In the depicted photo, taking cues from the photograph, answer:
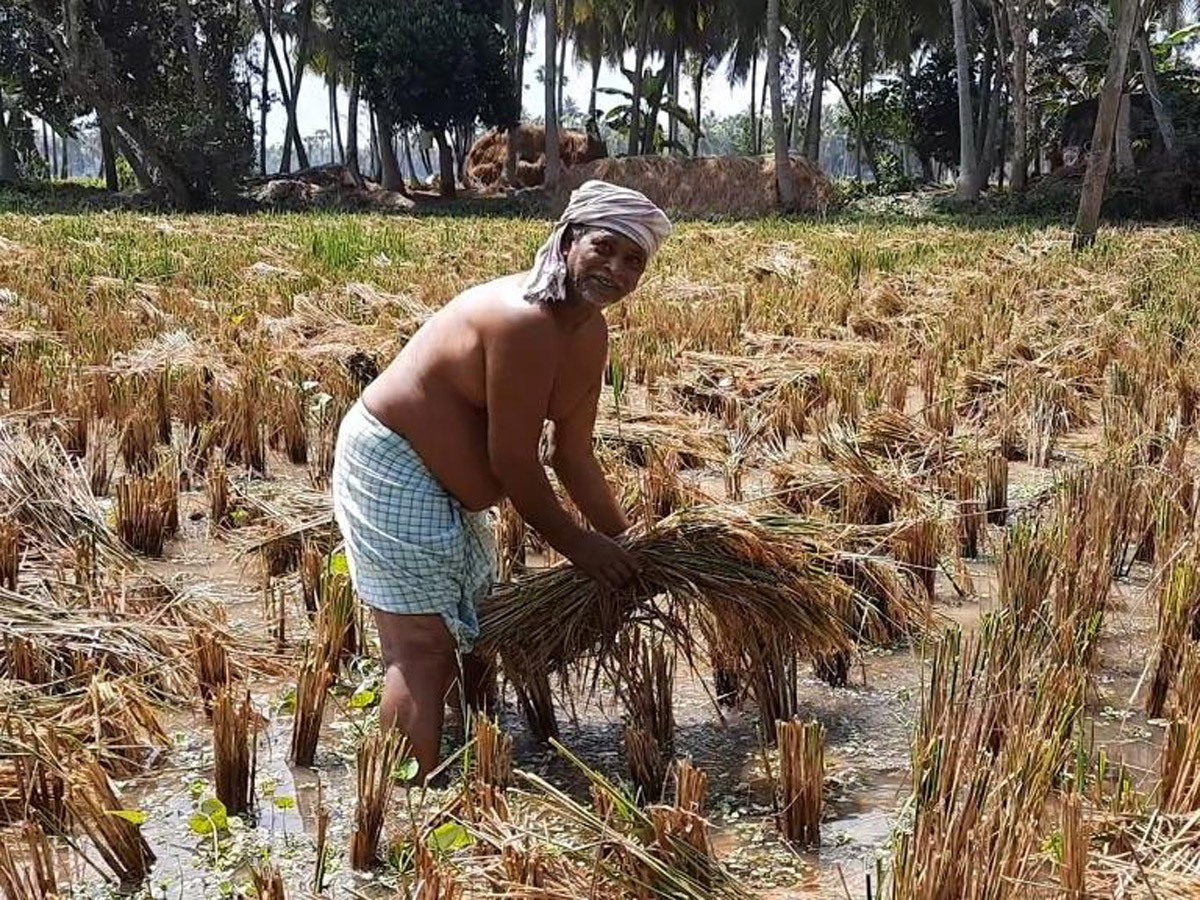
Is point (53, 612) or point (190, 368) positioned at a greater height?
point (190, 368)

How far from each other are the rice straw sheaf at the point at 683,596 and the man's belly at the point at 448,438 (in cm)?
25

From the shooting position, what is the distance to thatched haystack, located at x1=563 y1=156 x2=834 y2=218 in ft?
77.2

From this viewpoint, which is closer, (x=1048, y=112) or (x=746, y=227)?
(x=746, y=227)

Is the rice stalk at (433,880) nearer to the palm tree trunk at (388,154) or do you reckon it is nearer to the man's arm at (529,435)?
the man's arm at (529,435)

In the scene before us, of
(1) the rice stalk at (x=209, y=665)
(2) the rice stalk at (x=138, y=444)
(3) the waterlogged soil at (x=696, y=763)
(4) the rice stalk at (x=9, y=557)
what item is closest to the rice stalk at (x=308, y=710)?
(3) the waterlogged soil at (x=696, y=763)

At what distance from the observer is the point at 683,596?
247 centimetres

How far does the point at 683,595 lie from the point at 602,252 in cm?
71

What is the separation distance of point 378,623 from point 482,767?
504 mm

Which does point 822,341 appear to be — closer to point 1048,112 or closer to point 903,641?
point 903,641

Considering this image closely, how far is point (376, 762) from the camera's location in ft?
6.35

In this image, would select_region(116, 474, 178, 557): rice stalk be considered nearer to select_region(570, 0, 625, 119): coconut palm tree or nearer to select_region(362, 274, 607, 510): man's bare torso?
select_region(362, 274, 607, 510): man's bare torso

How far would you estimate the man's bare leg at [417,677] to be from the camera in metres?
2.25

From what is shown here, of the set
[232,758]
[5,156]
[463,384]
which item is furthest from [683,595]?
[5,156]

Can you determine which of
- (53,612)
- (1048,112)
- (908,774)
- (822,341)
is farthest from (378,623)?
(1048,112)
